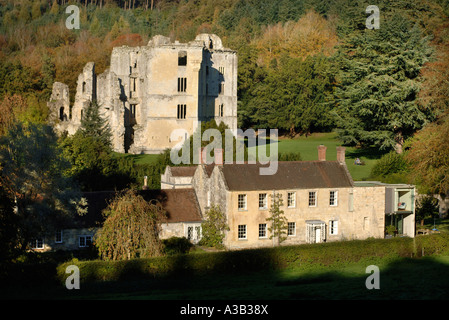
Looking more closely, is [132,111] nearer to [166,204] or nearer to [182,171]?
[182,171]

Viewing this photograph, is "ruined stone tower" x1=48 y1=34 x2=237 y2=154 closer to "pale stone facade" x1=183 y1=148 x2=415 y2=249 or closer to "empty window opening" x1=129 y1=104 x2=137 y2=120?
"empty window opening" x1=129 y1=104 x2=137 y2=120

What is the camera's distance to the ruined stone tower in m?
74.4

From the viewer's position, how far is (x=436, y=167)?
43875 mm

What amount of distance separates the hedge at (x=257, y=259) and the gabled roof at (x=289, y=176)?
6375 mm

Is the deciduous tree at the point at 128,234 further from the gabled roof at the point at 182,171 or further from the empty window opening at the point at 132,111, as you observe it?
the empty window opening at the point at 132,111

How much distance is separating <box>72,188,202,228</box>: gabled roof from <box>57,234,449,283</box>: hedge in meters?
7.89

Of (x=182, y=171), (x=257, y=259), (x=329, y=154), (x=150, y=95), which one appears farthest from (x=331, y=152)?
(x=257, y=259)

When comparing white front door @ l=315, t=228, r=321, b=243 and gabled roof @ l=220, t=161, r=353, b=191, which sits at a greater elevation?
gabled roof @ l=220, t=161, r=353, b=191

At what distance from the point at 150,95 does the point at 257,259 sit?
43.9 metres

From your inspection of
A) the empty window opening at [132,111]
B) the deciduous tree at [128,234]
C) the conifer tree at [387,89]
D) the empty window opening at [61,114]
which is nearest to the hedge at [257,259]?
the deciduous tree at [128,234]

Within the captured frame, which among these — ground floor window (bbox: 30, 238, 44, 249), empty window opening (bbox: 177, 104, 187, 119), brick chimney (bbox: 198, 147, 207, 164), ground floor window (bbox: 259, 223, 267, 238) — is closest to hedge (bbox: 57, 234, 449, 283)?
ground floor window (bbox: 259, 223, 267, 238)

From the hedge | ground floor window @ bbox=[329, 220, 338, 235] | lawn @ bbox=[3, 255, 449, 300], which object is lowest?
lawn @ bbox=[3, 255, 449, 300]

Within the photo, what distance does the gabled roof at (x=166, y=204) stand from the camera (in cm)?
A: 4066

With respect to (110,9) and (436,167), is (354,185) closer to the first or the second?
(436,167)
